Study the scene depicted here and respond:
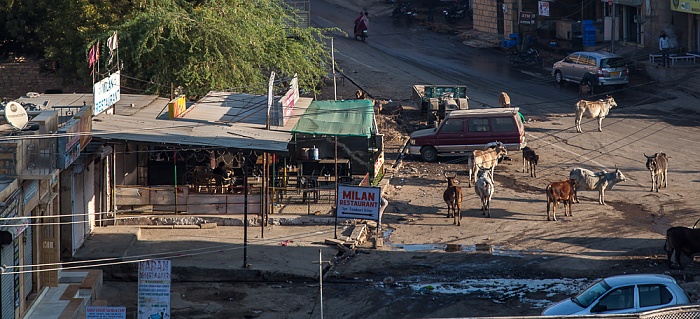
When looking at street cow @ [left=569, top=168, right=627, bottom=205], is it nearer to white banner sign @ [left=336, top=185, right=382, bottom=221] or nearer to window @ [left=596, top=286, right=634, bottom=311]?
white banner sign @ [left=336, top=185, right=382, bottom=221]

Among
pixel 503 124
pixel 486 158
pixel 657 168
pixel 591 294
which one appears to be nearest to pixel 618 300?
pixel 591 294

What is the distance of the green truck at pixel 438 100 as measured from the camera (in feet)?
120

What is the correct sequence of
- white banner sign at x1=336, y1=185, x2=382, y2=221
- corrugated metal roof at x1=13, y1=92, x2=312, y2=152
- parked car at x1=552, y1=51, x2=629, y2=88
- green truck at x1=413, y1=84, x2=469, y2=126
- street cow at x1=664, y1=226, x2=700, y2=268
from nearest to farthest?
street cow at x1=664, y1=226, x2=700, y2=268
white banner sign at x1=336, y1=185, x2=382, y2=221
corrugated metal roof at x1=13, y1=92, x2=312, y2=152
green truck at x1=413, y1=84, x2=469, y2=126
parked car at x1=552, y1=51, x2=629, y2=88

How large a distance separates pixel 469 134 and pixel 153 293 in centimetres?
1702

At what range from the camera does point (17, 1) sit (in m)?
41.3

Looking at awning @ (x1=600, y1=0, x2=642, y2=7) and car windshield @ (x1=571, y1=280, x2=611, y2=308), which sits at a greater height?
awning @ (x1=600, y1=0, x2=642, y2=7)

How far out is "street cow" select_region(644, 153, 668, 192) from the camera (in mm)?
28641

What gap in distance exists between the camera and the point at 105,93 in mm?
26484

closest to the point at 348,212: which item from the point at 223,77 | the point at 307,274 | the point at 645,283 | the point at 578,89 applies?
the point at 307,274

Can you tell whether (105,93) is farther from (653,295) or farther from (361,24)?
(361,24)

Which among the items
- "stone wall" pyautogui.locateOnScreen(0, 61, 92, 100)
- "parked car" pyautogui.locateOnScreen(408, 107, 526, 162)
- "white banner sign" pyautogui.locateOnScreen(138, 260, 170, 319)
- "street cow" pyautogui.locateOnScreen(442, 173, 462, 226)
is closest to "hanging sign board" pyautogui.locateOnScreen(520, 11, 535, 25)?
"parked car" pyautogui.locateOnScreen(408, 107, 526, 162)

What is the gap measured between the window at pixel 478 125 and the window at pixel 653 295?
16364mm

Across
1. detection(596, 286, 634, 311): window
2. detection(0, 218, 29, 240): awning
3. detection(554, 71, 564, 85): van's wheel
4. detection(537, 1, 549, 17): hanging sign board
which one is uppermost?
detection(537, 1, 549, 17): hanging sign board

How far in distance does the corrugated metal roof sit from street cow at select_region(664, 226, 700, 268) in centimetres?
909
